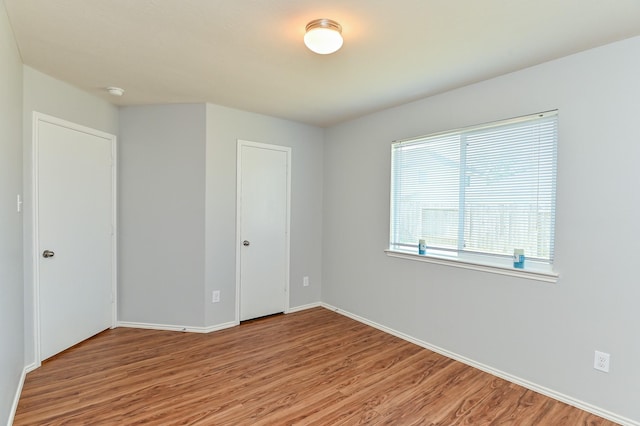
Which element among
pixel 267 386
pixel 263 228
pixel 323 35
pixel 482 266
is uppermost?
pixel 323 35

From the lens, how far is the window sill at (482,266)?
238 centimetres

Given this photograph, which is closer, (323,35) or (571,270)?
(323,35)

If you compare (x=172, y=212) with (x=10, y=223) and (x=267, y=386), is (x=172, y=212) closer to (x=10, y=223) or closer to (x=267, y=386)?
(x=10, y=223)

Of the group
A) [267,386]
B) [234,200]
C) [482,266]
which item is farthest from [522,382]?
[234,200]

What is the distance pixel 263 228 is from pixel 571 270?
2.98 m

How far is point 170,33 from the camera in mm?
2012

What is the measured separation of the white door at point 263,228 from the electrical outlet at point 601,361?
3.03 meters

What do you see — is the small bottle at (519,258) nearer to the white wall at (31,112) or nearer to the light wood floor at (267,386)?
the light wood floor at (267,386)

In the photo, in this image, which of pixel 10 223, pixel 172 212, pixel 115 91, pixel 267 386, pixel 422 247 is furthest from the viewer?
pixel 172 212

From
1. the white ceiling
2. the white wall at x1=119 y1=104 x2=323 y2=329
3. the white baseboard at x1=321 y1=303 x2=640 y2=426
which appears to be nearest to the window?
the white ceiling

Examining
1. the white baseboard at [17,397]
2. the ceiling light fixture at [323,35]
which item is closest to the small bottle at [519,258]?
the ceiling light fixture at [323,35]

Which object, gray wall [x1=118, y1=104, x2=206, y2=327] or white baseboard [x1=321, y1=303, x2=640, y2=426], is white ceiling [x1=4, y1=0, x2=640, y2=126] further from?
white baseboard [x1=321, y1=303, x2=640, y2=426]

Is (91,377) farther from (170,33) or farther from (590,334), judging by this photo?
(590,334)

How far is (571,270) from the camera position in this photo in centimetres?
227
